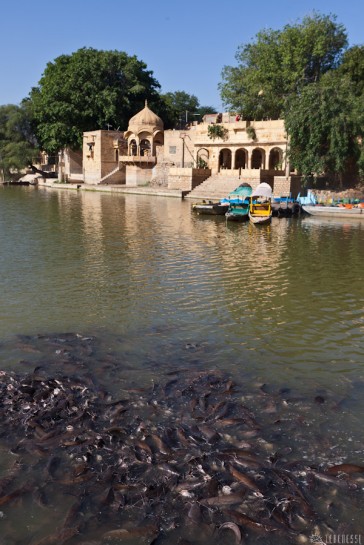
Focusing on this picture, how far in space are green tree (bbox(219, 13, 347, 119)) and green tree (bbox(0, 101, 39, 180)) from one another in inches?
1007

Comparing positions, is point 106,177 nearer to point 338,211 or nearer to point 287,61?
point 287,61

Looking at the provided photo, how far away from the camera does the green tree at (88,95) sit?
167 feet

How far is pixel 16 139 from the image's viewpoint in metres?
57.4

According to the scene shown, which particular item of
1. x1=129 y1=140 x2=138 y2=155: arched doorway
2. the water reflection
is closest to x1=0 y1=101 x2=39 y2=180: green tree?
x1=129 y1=140 x2=138 y2=155: arched doorway

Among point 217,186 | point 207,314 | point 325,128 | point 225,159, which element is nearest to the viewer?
point 207,314

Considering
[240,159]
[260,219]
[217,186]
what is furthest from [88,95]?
[260,219]

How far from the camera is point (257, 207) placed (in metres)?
26.7

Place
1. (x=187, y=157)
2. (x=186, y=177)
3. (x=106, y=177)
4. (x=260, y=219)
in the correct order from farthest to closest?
(x=106, y=177), (x=187, y=157), (x=186, y=177), (x=260, y=219)

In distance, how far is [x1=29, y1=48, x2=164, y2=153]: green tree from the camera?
167 ft

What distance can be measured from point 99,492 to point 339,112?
30337 millimetres

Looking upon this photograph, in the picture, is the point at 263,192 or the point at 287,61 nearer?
the point at 263,192

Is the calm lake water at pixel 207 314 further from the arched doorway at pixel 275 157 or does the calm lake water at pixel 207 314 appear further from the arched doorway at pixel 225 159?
the arched doorway at pixel 225 159

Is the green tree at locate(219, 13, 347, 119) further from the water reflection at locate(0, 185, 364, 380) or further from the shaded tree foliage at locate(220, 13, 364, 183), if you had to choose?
the water reflection at locate(0, 185, 364, 380)

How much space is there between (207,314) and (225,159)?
38082mm
